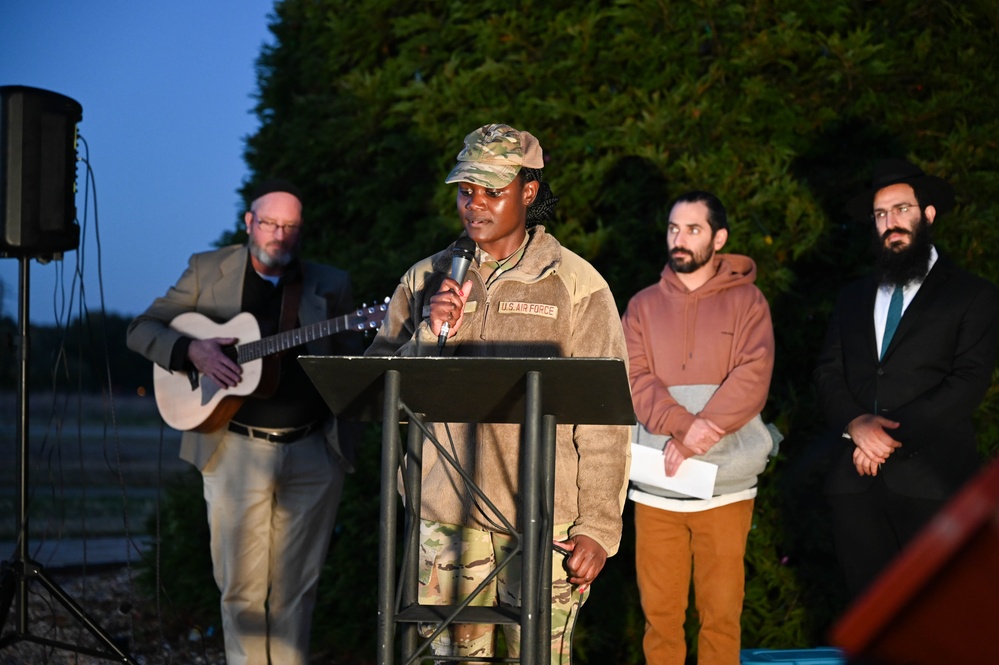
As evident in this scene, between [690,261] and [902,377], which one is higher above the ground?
[690,261]

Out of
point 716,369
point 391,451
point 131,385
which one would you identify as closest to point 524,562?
point 391,451

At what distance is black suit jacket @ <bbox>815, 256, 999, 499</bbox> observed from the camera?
15.7 ft

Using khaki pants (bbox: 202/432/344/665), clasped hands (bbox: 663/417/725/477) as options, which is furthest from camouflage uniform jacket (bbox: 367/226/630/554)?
khaki pants (bbox: 202/432/344/665)

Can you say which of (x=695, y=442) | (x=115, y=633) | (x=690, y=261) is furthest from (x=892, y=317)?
(x=115, y=633)

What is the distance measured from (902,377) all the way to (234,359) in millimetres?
3267

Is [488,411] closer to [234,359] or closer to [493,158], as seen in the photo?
[493,158]

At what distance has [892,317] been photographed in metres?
5.06

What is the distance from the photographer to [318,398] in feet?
18.4

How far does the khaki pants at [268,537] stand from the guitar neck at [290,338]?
446mm

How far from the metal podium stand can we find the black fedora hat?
9.03 feet

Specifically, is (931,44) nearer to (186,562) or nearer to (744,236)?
(744,236)

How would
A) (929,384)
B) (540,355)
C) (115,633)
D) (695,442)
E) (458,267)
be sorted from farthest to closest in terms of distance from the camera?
A: (115,633), (695,442), (929,384), (540,355), (458,267)

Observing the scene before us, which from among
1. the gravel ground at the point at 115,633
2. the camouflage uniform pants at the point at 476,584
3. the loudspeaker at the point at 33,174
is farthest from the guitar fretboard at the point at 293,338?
the camouflage uniform pants at the point at 476,584

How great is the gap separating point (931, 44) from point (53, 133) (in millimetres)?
4777
